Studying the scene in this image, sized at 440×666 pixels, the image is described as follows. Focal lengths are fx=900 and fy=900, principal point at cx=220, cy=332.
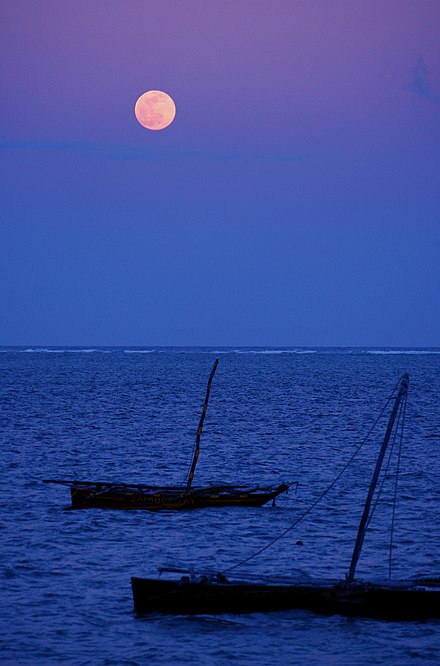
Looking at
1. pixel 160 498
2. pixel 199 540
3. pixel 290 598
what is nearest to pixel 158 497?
pixel 160 498

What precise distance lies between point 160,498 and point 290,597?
43.4 feet

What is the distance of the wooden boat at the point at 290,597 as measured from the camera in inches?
811

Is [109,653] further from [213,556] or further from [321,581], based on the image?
[213,556]

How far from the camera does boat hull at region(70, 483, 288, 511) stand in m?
33.4

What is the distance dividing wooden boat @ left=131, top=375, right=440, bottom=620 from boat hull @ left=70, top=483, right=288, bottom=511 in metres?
12.4

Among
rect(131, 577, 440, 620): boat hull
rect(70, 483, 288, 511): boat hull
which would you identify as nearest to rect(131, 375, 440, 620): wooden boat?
rect(131, 577, 440, 620): boat hull

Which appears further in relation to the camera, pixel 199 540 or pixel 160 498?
pixel 160 498

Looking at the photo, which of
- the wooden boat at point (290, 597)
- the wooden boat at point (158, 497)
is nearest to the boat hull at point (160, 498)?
the wooden boat at point (158, 497)

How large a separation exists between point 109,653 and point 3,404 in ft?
245

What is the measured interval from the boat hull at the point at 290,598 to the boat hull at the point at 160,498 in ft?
40.9

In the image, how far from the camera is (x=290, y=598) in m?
20.8

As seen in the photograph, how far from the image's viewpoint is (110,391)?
11875 centimetres

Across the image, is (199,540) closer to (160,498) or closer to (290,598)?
(160,498)

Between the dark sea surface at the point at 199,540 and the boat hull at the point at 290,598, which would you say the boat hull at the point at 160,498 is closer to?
the dark sea surface at the point at 199,540
